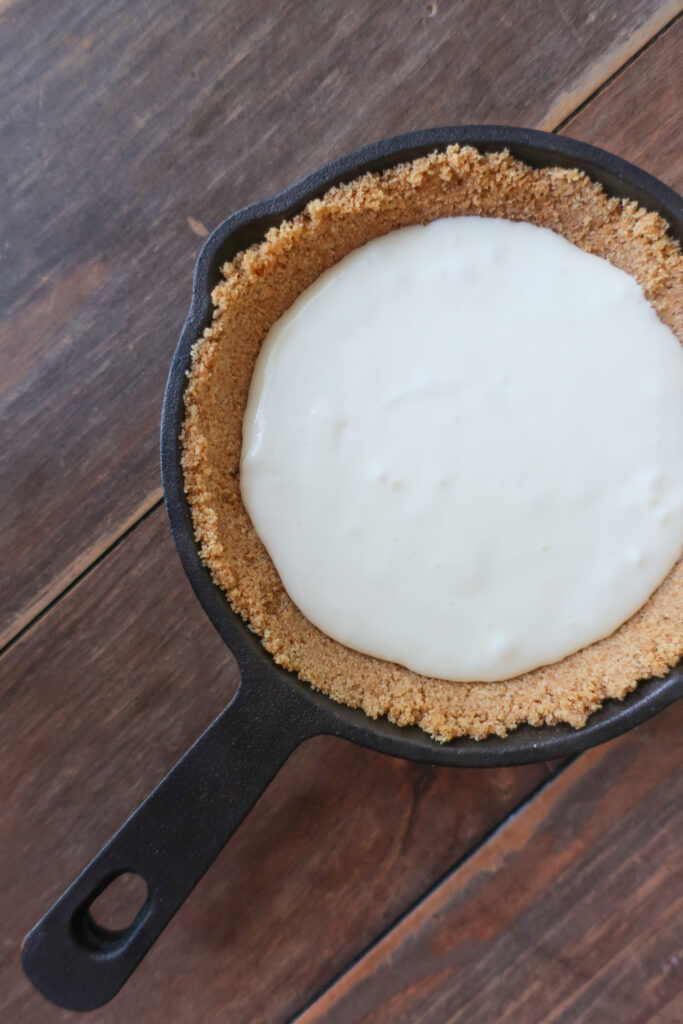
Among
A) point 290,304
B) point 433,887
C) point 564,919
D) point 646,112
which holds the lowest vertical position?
point 564,919

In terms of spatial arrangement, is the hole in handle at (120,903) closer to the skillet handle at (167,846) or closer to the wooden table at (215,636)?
the wooden table at (215,636)

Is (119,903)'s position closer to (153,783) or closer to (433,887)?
(153,783)

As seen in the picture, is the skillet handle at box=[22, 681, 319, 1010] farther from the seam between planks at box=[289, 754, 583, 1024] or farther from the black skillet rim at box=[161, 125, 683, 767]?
the seam between planks at box=[289, 754, 583, 1024]

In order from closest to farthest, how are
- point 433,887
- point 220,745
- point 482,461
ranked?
point 220,745 → point 482,461 → point 433,887

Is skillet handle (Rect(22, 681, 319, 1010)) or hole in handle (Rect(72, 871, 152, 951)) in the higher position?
skillet handle (Rect(22, 681, 319, 1010))

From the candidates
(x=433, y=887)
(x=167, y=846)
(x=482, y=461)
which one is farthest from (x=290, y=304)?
(x=433, y=887)

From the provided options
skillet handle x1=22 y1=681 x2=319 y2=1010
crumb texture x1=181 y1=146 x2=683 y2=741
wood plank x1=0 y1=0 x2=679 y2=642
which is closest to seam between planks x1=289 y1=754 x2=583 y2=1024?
crumb texture x1=181 y1=146 x2=683 y2=741
